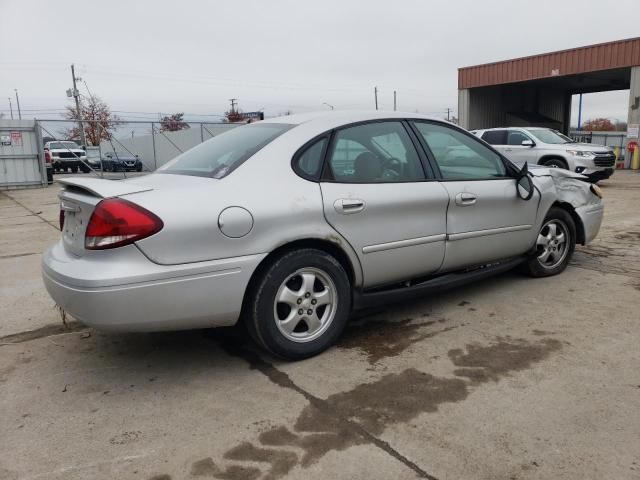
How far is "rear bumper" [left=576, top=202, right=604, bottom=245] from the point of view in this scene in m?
5.07

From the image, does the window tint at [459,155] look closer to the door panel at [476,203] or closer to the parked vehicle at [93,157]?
the door panel at [476,203]

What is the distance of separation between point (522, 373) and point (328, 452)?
→ 1.34m

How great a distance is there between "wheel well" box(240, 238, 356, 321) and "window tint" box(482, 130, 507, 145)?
1216 centimetres

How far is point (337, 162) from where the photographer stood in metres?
3.40

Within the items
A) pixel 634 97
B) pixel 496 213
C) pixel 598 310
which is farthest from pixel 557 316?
pixel 634 97

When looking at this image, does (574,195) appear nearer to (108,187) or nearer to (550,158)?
(108,187)

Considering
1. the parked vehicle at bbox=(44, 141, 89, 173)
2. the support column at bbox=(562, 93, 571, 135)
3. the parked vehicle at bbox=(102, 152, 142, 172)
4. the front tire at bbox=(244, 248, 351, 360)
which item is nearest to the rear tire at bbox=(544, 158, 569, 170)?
the front tire at bbox=(244, 248, 351, 360)

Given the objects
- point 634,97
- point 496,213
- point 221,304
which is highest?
point 634,97

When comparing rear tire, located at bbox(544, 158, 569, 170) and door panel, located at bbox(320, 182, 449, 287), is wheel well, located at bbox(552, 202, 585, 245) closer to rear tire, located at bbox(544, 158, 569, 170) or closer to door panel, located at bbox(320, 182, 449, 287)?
door panel, located at bbox(320, 182, 449, 287)

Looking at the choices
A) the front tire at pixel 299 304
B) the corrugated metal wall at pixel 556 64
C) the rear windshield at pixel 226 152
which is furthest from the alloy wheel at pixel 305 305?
the corrugated metal wall at pixel 556 64

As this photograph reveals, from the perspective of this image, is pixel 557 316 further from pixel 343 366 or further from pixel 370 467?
pixel 370 467

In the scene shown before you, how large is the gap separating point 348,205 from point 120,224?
1.35 m

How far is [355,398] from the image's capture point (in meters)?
2.82

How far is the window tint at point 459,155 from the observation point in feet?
13.0
